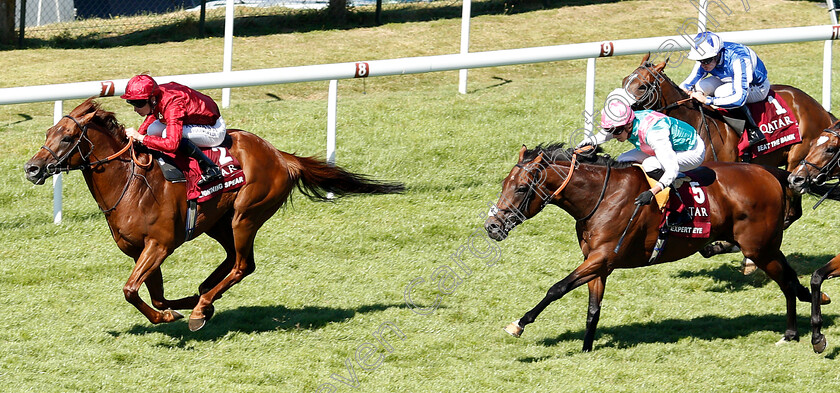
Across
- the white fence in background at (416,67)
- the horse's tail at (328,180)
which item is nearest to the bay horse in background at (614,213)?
the horse's tail at (328,180)

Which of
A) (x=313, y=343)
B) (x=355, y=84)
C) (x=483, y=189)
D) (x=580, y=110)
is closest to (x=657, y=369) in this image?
(x=313, y=343)

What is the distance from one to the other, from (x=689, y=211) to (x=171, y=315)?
327 centimetres

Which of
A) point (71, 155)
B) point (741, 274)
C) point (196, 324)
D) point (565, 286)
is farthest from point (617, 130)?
point (71, 155)

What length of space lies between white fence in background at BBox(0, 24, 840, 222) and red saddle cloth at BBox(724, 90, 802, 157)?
1.56 meters

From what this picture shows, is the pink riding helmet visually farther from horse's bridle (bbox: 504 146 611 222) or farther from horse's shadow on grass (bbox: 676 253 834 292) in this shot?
horse's shadow on grass (bbox: 676 253 834 292)

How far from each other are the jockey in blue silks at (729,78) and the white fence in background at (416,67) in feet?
4.59

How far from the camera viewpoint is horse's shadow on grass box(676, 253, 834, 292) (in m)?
7.27

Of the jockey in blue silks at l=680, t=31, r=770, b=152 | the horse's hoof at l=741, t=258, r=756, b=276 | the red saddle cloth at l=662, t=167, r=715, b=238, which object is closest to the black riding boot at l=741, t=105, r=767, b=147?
the jockey in blue silks at l=680, t=31, r=770, b=152

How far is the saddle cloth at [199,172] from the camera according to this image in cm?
618

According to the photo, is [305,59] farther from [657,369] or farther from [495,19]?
[657,369]

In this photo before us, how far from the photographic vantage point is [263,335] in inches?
244

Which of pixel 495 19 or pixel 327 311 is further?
pixel 495 19

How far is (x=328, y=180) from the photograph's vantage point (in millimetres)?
6938

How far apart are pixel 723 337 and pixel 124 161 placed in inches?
155
